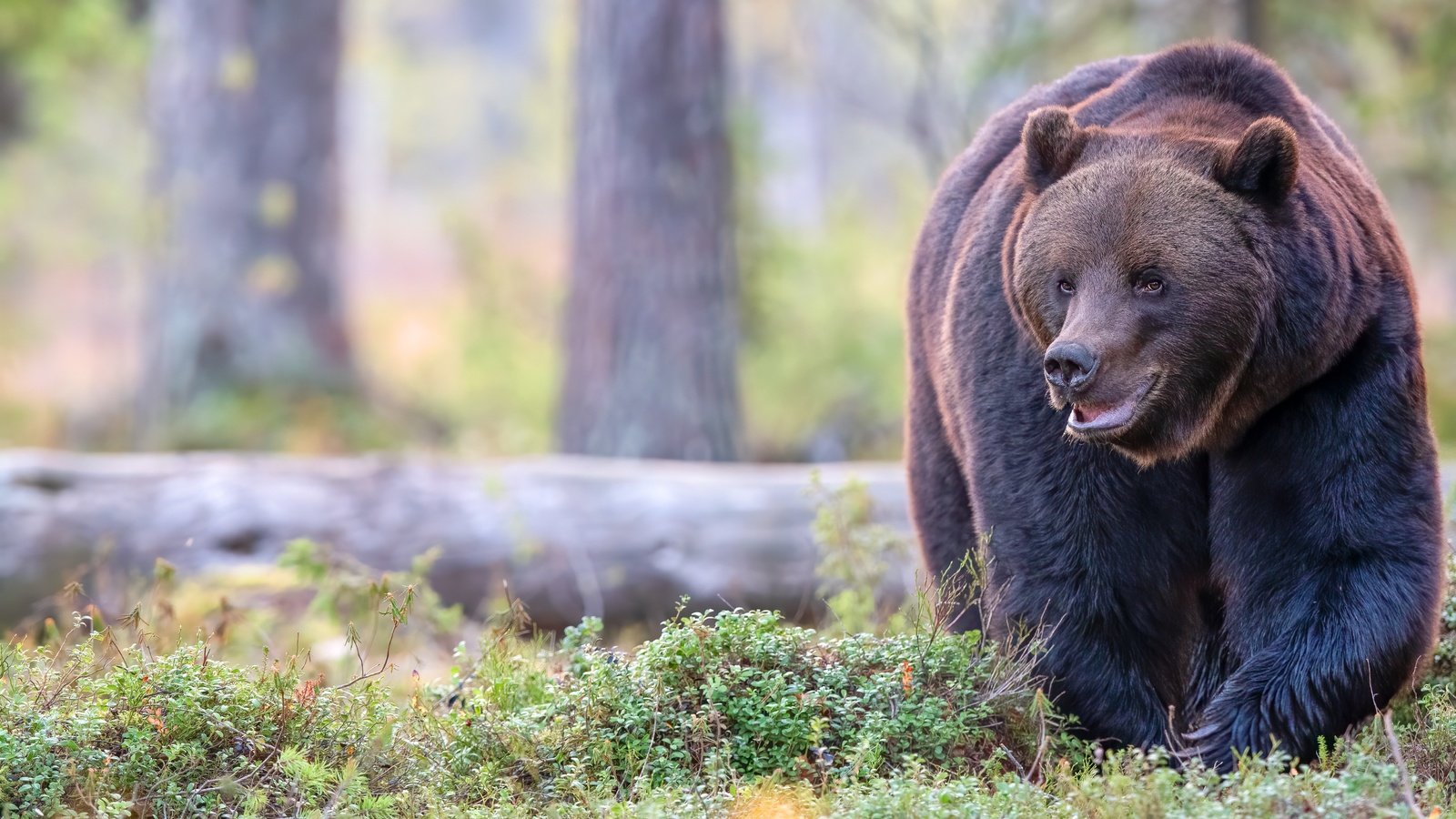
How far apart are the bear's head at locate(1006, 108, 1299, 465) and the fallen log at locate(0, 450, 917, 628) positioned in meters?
4.01

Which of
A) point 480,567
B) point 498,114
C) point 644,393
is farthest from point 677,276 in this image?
point 498,114

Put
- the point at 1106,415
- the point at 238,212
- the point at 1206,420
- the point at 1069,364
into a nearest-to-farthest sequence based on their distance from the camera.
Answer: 1. the point at 1069,364
2. the point at 1106,415
3. the point at 1206,420
4. the point at 238,212

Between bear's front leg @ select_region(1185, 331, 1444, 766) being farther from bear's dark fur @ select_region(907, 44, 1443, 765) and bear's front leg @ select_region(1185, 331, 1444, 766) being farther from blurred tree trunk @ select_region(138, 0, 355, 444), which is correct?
blurred tree trunk @ select_region(138, 0, 355, 444)

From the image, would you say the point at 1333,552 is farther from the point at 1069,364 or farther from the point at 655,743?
the point at 655,743

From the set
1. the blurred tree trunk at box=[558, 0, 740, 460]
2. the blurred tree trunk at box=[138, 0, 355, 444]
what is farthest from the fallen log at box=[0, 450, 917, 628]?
the blurred tree trunk at box=[138, 0, 355, 444]

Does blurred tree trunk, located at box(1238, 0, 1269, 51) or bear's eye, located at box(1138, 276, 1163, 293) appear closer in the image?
bear's eye, located at box(1138, 276, 1163, 293)

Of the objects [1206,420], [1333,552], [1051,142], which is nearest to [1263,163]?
[1051,142]

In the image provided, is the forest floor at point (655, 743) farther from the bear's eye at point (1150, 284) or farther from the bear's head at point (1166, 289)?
the bear's eye at point (1150, 284)

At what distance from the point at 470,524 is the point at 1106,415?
510 centimetres

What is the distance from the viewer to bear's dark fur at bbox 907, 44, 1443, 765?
162 inches

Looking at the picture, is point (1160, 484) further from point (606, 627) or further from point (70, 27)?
point (70, 27)

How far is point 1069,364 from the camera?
4.00 metres

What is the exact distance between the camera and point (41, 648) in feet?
13.7

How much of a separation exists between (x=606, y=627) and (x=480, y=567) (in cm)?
81
